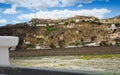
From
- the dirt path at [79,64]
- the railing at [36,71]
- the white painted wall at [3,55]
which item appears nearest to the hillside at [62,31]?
the dirt path at [79,64]

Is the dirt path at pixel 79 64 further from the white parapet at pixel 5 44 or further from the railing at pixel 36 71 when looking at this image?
the railing at pixel 36 71

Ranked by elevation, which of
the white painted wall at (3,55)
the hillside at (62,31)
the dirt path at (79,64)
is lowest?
the hillside at (62,31)

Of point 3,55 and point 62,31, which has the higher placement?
point 3,55

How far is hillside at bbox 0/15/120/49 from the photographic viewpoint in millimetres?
12883

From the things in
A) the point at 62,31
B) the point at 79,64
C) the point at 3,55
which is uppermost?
the point at 3,55

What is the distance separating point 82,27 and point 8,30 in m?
3.37

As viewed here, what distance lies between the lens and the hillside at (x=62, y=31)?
1288cm

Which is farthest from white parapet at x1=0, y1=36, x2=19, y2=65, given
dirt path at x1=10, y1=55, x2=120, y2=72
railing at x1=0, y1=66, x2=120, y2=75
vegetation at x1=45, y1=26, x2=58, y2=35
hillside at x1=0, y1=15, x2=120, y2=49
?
vegetation at x1=45, y1=26, x2=58, y2=35

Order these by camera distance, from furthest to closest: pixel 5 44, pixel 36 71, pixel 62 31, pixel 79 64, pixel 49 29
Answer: pixel 49 29 < pixel 62 31 < pixel 79 64 < pixel 5 44 < pixel 36 71

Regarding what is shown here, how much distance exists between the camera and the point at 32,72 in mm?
1497

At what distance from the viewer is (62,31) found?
14.2m

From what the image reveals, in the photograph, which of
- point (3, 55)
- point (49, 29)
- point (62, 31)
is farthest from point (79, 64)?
point (49, 29)

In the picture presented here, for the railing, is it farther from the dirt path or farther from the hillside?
the hillside

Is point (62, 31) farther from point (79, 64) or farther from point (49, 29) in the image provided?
point (79, 64)
